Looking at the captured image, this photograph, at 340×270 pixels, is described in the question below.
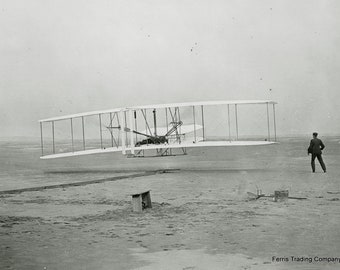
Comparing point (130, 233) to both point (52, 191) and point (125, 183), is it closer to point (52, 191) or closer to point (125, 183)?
point (52, 191)

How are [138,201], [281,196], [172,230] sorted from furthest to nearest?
1. [281,196]
2. [138,201]
3. [172,230]

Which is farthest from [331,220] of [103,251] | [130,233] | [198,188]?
[198,188]

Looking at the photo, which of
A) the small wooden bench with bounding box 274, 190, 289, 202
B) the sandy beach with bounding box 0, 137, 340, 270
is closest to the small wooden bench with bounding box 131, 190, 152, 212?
the sandy beach with bounding box 0, 137, 340, 270

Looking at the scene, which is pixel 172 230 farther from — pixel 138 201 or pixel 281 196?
pixel 281 196

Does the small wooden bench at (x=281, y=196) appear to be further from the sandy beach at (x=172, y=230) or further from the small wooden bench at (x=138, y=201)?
the small wooden bench at (x=138, y=201)

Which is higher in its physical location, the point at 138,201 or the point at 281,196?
the point at 138,201

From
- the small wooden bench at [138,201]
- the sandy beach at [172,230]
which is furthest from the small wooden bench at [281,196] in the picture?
the small wooden bench at [138,201]

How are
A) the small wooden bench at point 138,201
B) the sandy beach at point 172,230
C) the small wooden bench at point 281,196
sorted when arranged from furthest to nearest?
the small wooden bench at point 281,196 → the small wooden bench at point 138,201 → the sandy beach at point 172,230

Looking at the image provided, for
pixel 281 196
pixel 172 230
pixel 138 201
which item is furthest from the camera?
pixel 281 196

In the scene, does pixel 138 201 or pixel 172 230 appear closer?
pixel 172 230

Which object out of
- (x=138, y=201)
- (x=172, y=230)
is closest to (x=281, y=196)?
(x=138, y=201)

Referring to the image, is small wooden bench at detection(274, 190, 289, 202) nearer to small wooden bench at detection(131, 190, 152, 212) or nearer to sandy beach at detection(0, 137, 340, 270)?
sandy beach at detection(0, 137, 340, 270)
